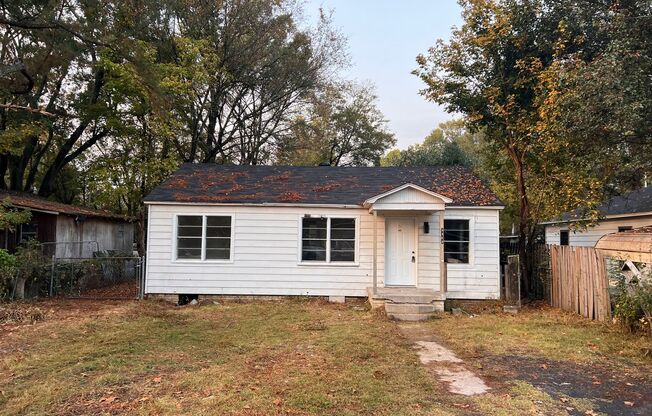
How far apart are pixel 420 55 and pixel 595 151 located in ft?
18.1

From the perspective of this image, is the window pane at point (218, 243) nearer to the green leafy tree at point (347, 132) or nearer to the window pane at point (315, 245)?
the window pane at point (315, 245)

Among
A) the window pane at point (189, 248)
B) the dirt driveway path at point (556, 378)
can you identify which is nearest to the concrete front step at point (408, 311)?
the dirt driveway path at point (556, 378)

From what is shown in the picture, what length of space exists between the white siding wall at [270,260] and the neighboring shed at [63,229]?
3606 mm

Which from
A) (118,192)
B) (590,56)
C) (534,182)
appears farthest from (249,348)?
(118,192)

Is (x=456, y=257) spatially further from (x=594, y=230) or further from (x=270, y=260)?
(x=594, y=230)

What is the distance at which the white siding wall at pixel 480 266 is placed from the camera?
11242mm

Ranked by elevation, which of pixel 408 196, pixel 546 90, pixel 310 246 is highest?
pixel 546 90

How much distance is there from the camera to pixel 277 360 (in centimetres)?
608

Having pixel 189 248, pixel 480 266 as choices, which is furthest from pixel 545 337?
pixel 189 248

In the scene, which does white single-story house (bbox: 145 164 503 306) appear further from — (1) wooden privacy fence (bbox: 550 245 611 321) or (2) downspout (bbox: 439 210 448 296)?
(1) wooden privacy fence (bbox: 550 245 611 321)

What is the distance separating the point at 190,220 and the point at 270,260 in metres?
2.46

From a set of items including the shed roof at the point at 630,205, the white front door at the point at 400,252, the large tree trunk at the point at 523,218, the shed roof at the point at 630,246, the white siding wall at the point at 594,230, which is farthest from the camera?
the white siding wall at the point at 594,230

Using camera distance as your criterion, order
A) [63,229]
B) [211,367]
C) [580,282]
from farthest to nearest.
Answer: [63,229] < [580,282] < [211,367]

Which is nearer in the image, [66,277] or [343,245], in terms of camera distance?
[343,245]
